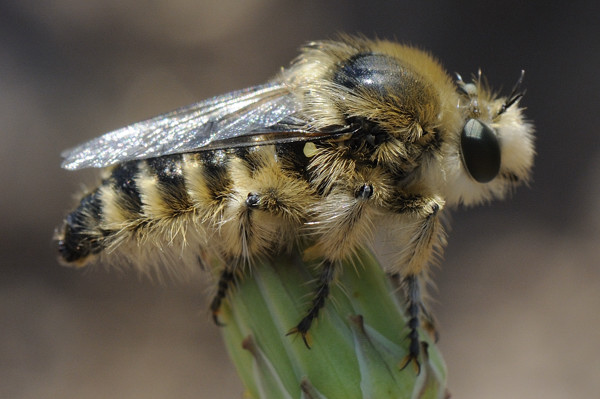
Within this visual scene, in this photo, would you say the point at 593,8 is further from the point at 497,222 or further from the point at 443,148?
the point at 443,148

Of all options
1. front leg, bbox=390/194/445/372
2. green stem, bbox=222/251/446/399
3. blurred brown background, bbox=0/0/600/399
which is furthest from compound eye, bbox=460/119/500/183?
blurred brown background, bbox=0/0/600/399

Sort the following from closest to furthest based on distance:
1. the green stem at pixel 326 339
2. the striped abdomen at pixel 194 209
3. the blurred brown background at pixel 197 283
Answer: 1. the green stem at pixel 326 339
2. the striped abdomen at pixel 194 209
3. the blurred brown background at pixel 197 283

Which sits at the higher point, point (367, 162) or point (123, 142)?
point (123, 142)

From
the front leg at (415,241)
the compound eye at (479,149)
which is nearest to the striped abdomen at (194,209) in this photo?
the front leg at (415,241)

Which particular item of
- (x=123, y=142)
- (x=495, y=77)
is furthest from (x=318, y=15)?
(x=123, y=142)

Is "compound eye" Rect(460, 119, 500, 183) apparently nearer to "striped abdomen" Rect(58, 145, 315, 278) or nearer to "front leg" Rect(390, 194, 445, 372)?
"front leg" Rect(390, 194, 445, 372)

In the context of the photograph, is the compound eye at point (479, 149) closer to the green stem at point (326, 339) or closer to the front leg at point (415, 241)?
the front leg at point (415, 241)

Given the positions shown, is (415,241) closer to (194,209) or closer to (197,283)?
(194,209)

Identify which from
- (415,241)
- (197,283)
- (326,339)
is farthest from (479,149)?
(197,283)
